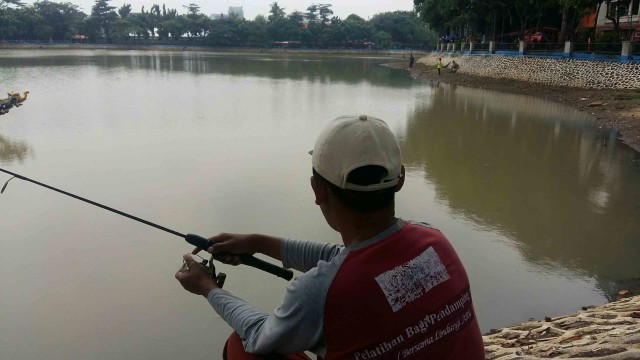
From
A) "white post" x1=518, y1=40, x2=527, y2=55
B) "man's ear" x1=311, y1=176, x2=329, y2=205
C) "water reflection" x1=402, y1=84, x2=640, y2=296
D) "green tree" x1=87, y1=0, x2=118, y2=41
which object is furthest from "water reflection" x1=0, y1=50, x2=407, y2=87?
"green tree" x1=87, y1=0, x2=118, y2=41

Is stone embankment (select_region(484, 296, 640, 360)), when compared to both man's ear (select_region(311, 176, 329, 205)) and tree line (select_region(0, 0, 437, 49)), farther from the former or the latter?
tree line (select_region(0, 0, 437, 49))

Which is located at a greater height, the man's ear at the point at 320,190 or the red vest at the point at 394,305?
the man's ear at the point at 320,190

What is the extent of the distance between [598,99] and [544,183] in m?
9.72

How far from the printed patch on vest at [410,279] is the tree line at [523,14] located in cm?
1801

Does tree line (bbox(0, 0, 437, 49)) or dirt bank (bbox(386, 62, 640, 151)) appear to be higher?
tree line (bbox(0, 0, 437, 49))

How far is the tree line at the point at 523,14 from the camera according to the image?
20.4 meters

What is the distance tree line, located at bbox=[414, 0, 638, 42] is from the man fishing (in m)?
17.9

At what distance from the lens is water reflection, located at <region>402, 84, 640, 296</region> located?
16.1ft

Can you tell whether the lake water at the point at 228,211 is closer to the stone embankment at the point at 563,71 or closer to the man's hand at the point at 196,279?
the man's hand at the point at 196,279

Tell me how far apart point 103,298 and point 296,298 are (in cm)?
317

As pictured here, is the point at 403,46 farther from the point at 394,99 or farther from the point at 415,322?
the point at 415,322

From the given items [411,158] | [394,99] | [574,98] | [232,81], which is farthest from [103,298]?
[232,81]

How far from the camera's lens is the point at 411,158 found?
8.54 meters

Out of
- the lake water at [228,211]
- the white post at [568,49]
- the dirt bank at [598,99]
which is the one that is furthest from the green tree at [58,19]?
the white post at [568,49]
